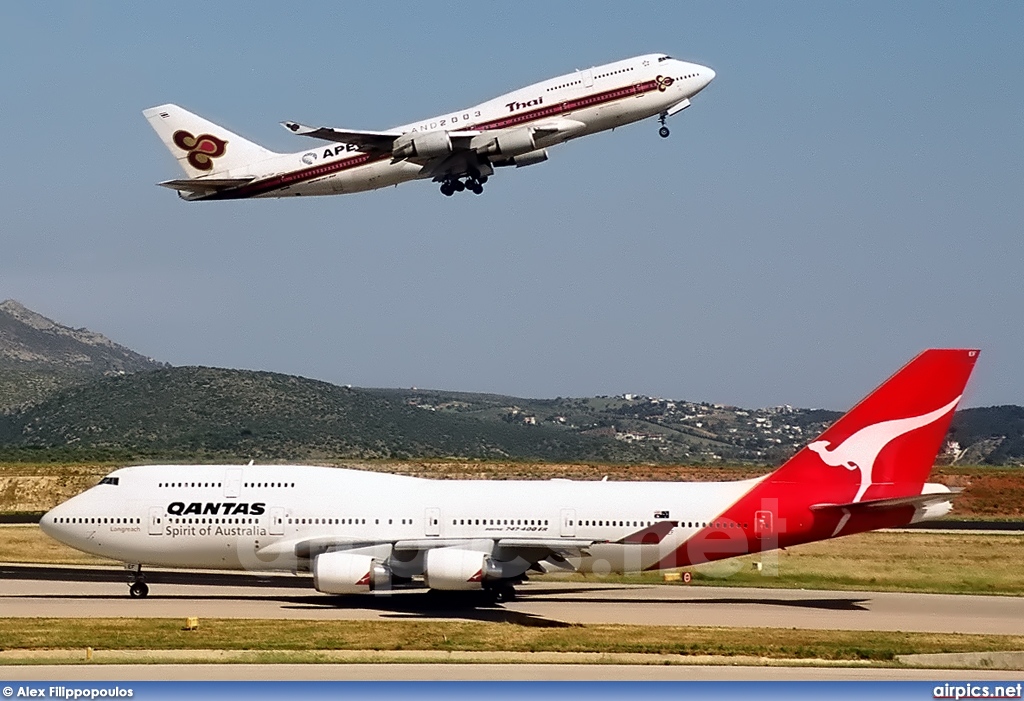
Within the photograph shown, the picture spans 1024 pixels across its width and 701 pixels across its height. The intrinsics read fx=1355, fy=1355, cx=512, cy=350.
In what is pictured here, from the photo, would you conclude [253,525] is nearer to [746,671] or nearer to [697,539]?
[697,539]

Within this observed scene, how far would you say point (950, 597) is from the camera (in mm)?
44969

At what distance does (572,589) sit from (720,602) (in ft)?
18.2

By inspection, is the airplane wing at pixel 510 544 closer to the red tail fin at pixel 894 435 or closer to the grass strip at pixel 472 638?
the grass strip at pixel 472 638

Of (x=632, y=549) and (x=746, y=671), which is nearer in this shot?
(x=746, y=671)

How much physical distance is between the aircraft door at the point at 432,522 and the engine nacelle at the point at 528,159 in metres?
13.2

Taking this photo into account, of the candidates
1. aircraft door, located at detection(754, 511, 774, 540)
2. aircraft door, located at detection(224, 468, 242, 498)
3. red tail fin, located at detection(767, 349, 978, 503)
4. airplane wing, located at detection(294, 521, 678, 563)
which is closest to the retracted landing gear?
aircraft door, located at detection(224, 468, 242, 498)

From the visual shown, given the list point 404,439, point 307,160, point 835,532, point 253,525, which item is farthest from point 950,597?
point 404,439

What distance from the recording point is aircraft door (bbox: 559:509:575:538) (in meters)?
41.8

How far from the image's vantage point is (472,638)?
33312 mm

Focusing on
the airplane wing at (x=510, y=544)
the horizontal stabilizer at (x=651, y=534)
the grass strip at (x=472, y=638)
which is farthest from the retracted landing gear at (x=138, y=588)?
the horizontal stabilizer at (x=651, y=534)

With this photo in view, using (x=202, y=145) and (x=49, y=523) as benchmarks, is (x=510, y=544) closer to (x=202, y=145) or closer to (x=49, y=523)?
(x=49, y=523)

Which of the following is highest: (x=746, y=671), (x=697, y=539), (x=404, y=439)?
(x=404, y=439)

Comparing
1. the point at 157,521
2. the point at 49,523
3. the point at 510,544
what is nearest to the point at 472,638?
the point at 510,544

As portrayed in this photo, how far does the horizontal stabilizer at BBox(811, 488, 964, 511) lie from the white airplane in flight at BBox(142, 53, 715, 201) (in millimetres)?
15478
